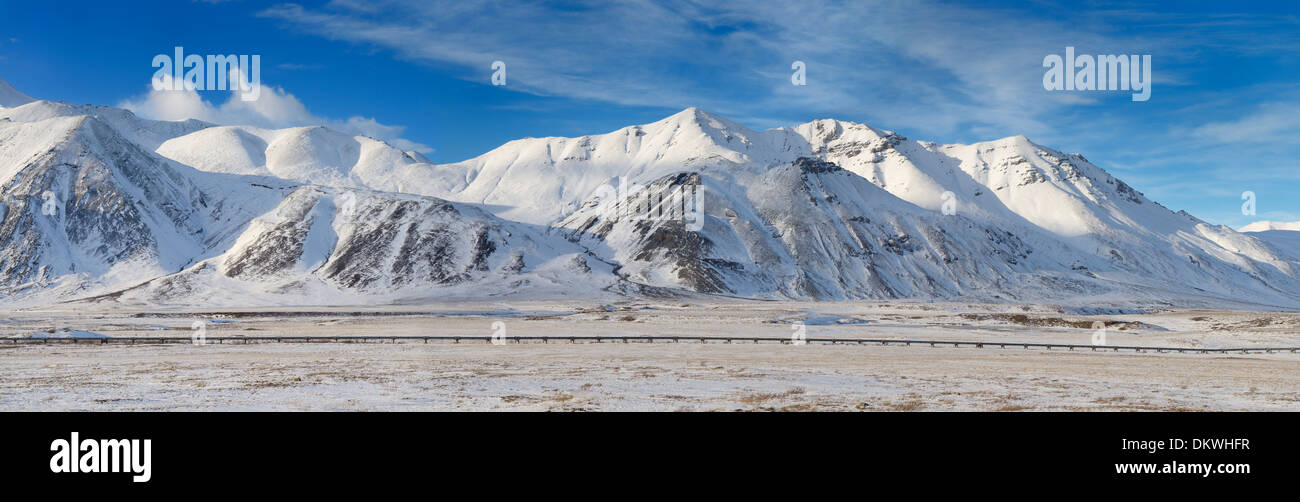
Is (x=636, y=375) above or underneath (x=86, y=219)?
underneath

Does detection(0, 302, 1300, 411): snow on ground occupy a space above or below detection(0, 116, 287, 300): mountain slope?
below

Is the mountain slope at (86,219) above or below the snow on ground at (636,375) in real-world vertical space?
above

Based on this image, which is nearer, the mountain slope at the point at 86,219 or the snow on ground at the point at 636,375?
the snow on ground at the point at 636,375

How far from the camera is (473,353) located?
2044 inches

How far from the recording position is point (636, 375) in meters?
37.2

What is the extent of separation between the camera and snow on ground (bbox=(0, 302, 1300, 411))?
2672 cm

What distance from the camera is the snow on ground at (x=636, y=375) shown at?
2672 cm

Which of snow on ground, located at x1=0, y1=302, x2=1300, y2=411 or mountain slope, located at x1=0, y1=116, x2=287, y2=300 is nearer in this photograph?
snow on ground, located at x1=0, y1=302, x2=1300, y2=411

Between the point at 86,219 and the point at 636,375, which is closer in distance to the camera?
the point at 636,375
